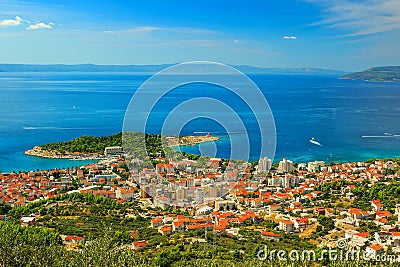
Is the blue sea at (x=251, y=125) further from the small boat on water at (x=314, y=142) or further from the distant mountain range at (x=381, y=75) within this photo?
the distant mountain range at (x=381, y=75)

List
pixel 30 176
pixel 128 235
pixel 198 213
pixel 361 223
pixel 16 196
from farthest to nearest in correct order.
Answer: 1. pixel 30 176
2. pixel 16 196
3. pixel 198 213
4. pixel 361 223
5. pixel 128 235

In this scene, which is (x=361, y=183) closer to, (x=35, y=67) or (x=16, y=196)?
(x=16, y=196)

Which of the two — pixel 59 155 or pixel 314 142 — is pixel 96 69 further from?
pixel 59 155

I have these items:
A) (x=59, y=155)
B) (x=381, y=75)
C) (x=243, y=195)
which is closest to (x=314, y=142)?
(x=243, y=195)

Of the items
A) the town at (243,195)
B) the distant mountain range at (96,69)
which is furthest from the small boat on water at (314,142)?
the distant mountain range at (96,69)

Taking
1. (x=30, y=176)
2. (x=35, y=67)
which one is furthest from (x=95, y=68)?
(x=30, y=176)

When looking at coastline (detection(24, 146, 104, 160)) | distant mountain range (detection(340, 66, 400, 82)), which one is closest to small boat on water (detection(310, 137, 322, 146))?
coastline (detection(24, 146, 104, 160))

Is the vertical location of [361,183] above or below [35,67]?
below
